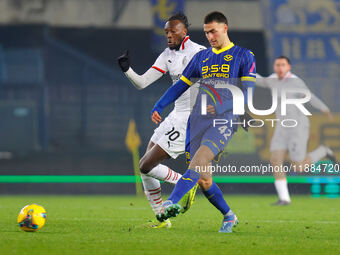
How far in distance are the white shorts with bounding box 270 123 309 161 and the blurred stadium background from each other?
2135 mm

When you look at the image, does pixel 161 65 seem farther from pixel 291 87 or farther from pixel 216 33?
pixel 291 87

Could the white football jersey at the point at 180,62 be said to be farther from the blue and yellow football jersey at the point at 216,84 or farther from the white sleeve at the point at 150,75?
the blue and yellow football jersey at the point at 216,84

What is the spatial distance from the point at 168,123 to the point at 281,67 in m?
4.54

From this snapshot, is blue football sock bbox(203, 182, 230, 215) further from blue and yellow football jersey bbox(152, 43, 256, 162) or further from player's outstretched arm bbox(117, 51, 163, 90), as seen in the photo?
player's outstretched arm bbox(117, 51, 163, 90)

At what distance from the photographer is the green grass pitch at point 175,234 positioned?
6227 millimetres

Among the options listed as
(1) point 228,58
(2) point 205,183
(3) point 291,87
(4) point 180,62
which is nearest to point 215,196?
(2) point 205,183

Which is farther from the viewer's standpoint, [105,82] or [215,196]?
[105,82]

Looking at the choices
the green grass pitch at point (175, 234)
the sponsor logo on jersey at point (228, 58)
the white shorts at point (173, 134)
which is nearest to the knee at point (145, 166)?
the white shorts at point (173, 134)

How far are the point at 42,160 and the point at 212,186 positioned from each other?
9.40m

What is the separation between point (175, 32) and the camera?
8352 mm

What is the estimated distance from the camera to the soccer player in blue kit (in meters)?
7.21

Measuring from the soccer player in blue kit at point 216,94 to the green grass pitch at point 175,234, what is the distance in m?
0.49

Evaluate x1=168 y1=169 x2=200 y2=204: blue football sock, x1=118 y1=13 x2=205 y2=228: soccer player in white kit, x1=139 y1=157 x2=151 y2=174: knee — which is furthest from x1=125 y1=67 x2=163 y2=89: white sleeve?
x1=168 y1=169 x2=200 y2=204: blue football sock

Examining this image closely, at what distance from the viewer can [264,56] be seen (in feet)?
64.0
